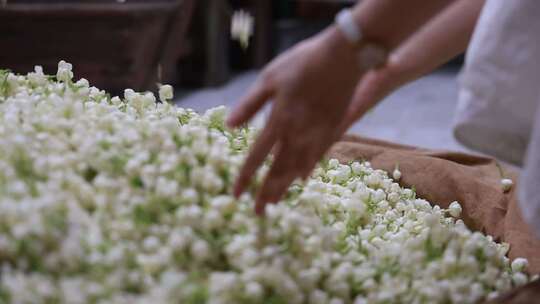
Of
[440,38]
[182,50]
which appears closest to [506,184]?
[440,38]

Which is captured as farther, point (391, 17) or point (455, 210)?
point (455, 210)

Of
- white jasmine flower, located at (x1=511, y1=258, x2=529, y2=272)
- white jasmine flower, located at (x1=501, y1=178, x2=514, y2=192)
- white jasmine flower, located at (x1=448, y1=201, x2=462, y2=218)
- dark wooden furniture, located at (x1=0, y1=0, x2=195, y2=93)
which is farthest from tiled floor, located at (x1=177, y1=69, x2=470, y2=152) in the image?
white jasmine flower, located at (x1=511, y1=258, x2=529, y2=272)

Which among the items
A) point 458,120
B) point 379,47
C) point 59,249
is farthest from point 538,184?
point 59,249

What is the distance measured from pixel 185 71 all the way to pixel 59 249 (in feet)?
10.4

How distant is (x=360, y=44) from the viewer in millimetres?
627

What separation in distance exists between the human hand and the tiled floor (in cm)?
203

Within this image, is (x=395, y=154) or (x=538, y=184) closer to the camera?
(x=538, y=184)

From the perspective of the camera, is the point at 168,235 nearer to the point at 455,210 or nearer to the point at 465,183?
the point at 455,210

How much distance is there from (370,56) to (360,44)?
0.01m

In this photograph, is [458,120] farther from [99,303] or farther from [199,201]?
[99,303]

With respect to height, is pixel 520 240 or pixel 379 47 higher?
pixel 379 47

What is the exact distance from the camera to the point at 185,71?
3.72 m

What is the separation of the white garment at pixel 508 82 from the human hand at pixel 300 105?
13cm

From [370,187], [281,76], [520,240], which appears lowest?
[520,240]
